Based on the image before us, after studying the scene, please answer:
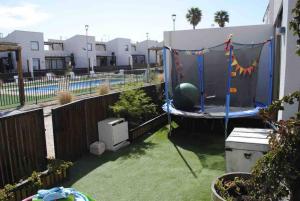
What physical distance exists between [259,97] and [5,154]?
8.30 metres

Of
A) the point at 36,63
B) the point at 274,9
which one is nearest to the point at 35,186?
the point at 274,9

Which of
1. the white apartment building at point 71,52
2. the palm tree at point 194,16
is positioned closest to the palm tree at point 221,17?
the palm tree at point 194,16

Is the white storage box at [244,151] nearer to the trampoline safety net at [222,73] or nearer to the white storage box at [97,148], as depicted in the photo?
the white storage box at [97,148]

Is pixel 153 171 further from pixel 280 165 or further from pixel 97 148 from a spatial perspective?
pixel 280 165

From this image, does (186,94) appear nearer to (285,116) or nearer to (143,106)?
(143,106)

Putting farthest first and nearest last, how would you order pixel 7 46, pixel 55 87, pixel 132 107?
pixel 55 87
pixel 7 46
pixel 132 107

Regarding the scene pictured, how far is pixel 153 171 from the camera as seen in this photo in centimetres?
585

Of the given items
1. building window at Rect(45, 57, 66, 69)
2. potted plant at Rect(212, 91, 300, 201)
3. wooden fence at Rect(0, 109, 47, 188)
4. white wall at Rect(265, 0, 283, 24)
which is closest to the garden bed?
wooden fence at Rect(0, 109, 47, 188)

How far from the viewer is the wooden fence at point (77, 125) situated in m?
6.13

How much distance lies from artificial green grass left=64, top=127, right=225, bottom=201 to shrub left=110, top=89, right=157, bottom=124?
90 cm

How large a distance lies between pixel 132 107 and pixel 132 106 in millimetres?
48

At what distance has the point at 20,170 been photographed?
5.23 metres

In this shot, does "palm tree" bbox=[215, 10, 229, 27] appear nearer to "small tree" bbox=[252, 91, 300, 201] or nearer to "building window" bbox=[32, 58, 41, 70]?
"building window" bbox=[32, 58, 41, 70]

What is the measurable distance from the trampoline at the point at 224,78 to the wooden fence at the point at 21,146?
4.13 m
